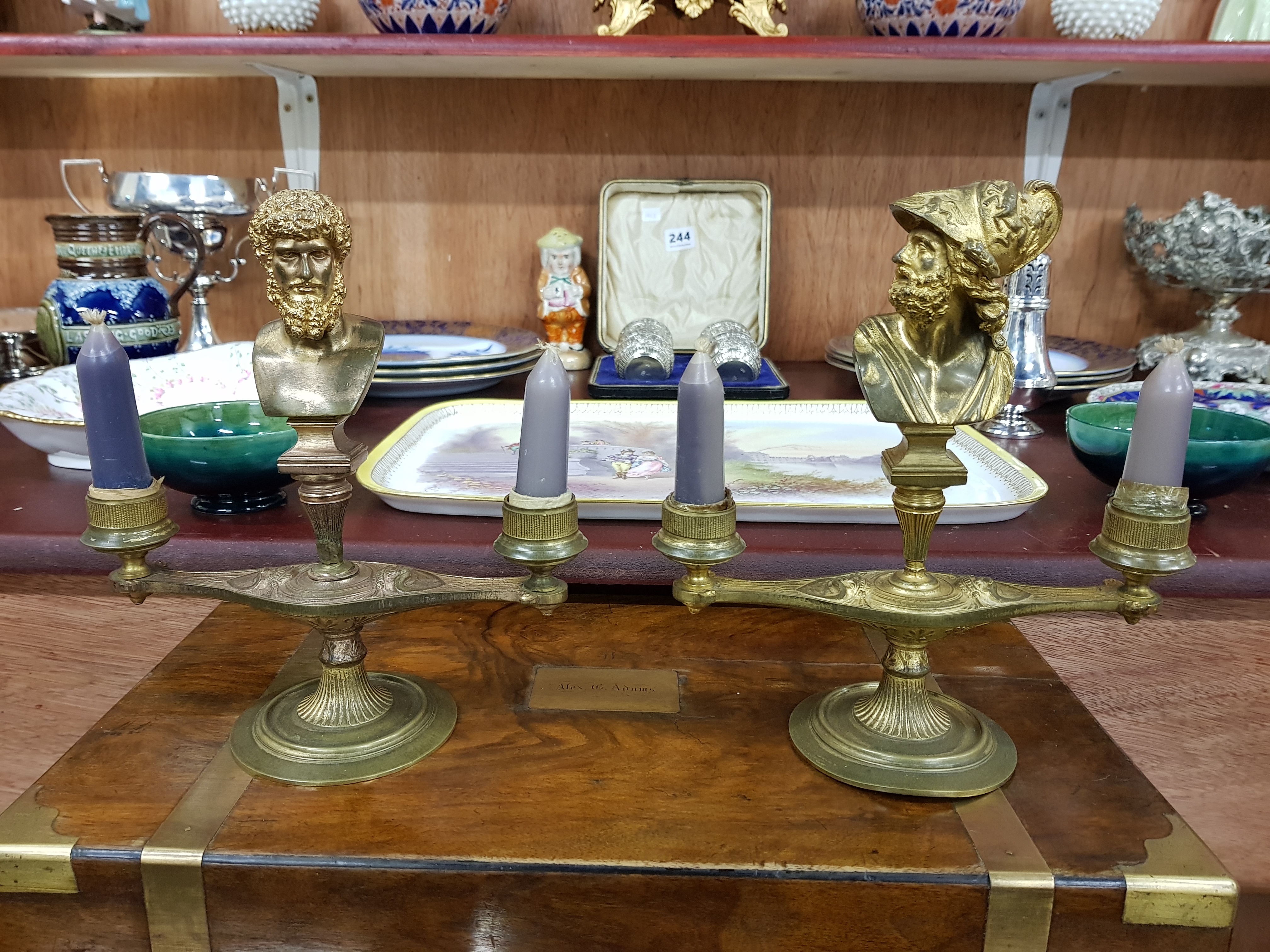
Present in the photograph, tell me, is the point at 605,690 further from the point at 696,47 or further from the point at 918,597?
the point at 696,47

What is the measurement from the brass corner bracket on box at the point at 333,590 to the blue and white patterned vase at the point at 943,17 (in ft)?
2.64

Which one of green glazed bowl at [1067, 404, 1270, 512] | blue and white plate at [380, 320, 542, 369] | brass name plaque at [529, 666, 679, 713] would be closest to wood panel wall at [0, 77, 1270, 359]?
blue and white plate at [380, 320, 542, 369]

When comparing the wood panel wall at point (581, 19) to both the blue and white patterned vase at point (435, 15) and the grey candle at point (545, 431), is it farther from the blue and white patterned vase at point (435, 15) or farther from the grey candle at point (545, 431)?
the grey candle at point (545, 431)

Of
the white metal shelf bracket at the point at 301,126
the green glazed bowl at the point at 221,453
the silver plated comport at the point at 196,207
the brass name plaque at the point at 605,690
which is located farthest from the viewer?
the white metal shelf bracket at the point at 301,126

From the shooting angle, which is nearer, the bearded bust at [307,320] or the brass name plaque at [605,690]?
the bearded bust at [307,320]

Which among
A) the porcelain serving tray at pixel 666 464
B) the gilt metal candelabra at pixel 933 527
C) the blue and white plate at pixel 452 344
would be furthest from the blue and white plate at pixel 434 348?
the gilt metal candelabra at pixel 933 527

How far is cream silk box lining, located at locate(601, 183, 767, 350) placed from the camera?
1.31m

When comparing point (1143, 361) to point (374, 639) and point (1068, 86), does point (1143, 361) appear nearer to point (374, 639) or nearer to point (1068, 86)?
point (1068, 86)

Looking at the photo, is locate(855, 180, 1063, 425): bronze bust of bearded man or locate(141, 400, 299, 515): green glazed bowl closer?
locate(855, 180, 1063, 425): bronze bust of bearded man

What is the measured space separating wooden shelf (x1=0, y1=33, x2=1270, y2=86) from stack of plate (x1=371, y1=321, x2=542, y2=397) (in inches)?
12.7

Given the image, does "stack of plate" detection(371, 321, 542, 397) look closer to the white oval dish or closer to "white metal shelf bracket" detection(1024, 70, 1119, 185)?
the white oval dish

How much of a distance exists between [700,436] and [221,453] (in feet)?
1.41

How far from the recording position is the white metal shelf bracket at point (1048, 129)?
1.27 meters

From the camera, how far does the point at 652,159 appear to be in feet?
4.39
